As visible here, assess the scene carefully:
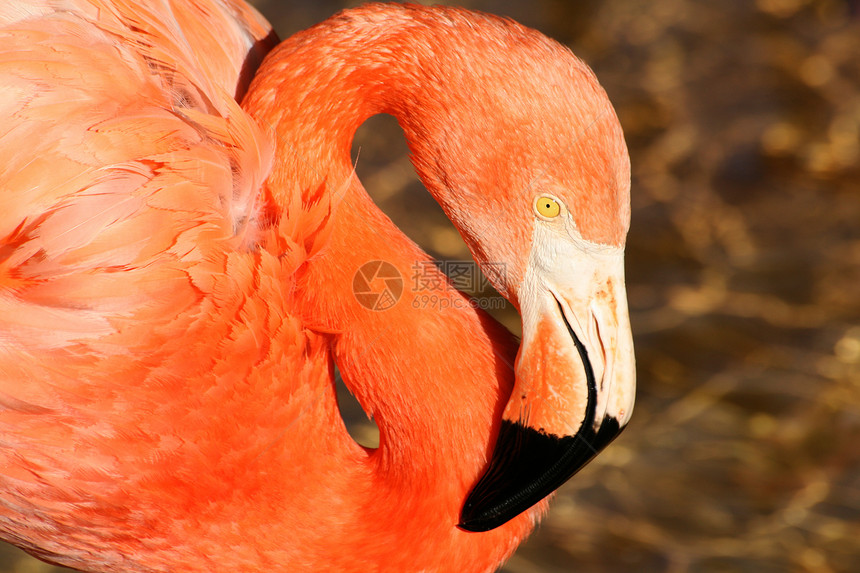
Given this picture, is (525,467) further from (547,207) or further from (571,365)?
(547,207)

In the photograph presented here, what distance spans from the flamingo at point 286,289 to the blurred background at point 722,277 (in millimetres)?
1221

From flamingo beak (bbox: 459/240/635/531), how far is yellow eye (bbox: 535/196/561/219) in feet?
0.22

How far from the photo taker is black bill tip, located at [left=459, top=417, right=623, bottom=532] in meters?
1.50

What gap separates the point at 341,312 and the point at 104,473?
55 cm

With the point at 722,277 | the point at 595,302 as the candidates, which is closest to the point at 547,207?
the point at 595,302

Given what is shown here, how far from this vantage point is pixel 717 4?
4.23m

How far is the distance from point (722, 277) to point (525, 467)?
7.49ft

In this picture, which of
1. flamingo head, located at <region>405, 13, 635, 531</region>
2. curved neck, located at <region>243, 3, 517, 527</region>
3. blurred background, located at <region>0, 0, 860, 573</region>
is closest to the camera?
flamingo head, located at <region>405, 13, 635, 531</region>

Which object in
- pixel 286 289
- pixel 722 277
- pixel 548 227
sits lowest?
pixel 722 277

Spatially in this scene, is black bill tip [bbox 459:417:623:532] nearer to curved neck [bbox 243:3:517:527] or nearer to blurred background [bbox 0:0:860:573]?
curved neck [bbox 243:3:517:527]

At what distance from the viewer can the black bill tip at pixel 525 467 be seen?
150 centimetres

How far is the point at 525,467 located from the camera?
5.04 feet

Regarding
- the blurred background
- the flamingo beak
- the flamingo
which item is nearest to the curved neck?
the flamingo

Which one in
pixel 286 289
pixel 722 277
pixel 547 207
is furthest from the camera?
pixel 722 277
